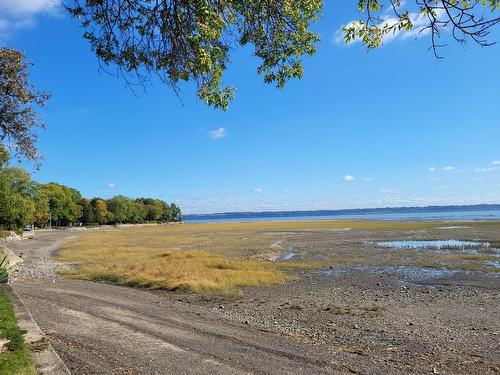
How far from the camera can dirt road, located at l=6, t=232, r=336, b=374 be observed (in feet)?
29.2

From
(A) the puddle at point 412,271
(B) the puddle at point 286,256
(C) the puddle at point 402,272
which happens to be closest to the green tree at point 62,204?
(B) the puddle at point 286,256

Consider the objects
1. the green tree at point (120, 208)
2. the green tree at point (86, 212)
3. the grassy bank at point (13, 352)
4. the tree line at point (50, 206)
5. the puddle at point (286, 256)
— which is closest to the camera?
the grassy bank at point (13, 352)

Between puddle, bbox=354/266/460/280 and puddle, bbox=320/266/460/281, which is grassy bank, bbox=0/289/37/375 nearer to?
puddle, bbox=320/266/460/281

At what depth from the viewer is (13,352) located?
8203mm

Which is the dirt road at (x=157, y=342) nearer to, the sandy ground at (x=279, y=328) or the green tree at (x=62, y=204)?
the sandy ground at (x=279, y=328)

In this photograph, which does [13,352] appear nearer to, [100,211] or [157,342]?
[157,342]

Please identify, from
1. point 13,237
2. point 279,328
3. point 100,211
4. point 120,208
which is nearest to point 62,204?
point 100,211

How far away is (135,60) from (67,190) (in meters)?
136

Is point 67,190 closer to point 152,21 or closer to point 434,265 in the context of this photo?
point 434,265

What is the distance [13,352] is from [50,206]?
125331 mm

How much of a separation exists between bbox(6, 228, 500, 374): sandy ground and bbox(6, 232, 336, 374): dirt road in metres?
0.02

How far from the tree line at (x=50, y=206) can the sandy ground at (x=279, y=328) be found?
7.32 meters

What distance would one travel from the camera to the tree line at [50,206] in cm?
6469

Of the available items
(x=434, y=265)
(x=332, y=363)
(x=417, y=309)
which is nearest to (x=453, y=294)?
(x=417, y=309)
